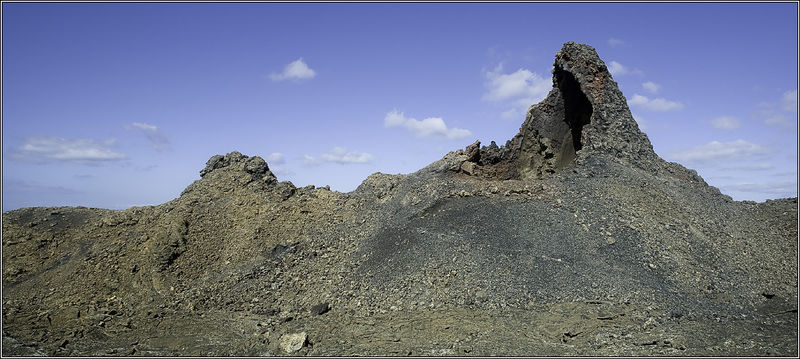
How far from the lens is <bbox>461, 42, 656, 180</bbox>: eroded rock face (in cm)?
1916

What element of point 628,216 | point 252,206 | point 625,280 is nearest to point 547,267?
point 625,280

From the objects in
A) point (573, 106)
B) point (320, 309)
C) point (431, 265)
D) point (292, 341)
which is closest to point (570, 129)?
point (573, 106)

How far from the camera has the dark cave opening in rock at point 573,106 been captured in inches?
848

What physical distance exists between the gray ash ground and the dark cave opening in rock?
1134 millimetres

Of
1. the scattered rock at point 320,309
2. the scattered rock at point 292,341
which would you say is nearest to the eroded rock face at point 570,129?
the scattered rock at point 320,309

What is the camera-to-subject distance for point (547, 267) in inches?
536

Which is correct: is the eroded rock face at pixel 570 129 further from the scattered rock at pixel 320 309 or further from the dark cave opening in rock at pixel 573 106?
the scattered rock at pixel 320 309

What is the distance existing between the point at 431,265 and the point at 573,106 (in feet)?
37.4

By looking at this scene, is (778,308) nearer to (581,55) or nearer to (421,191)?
(421,191)

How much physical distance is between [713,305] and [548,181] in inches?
251

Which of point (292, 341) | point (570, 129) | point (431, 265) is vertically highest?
point (570, 129)

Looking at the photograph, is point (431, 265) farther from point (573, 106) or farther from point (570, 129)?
point (573, 106)

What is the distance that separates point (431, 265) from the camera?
46.6ft

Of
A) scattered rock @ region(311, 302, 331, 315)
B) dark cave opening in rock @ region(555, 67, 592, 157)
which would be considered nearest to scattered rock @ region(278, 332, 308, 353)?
scattered rock @ region(311, 302, 331, 315)
